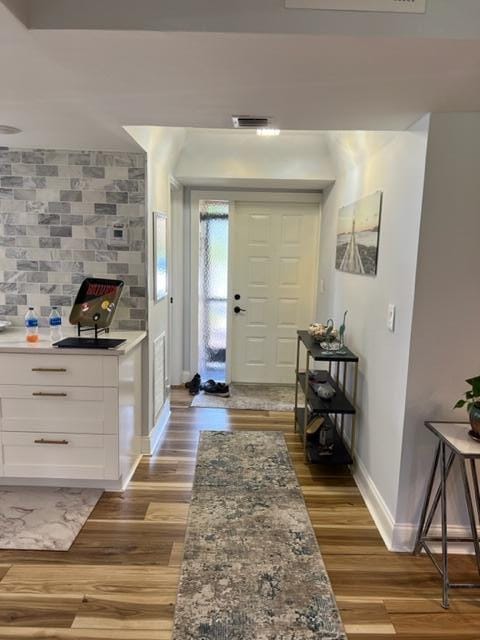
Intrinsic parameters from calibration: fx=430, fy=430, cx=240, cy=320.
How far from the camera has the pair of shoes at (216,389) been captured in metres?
4.36

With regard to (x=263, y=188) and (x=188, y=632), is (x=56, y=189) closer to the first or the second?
(x=263, y=188)

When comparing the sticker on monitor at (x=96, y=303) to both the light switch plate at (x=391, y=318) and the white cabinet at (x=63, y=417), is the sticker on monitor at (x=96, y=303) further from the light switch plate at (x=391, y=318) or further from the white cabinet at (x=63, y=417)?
the light switch plate at (x=391, y=318)

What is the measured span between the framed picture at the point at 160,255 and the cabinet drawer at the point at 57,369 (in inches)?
32.5

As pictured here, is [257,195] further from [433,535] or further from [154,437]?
[433,535]

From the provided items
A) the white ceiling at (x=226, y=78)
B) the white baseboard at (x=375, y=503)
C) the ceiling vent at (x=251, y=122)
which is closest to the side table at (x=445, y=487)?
the white baseboard at (x=375, y=503)

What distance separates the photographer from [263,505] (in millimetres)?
2480

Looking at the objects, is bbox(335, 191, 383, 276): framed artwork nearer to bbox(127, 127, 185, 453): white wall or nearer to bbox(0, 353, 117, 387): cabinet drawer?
bbox(127, 127, 185, 453): white wall

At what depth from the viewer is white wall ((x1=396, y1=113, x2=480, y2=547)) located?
6.30ft

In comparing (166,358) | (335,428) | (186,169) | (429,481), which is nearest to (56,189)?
(186,169)

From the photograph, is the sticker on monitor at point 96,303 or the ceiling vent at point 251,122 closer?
the ceiling vent at point 251,122

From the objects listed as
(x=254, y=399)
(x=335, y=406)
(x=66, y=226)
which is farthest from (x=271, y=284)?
(x=66, y=226)

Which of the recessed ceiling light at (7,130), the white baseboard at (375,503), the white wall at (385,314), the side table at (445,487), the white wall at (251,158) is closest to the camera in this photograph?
the side table at (445,487)

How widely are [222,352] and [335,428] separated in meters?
1.71

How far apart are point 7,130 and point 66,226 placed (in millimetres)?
677
